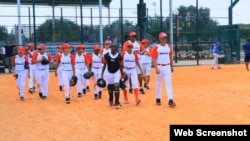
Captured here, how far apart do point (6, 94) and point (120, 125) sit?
→ 8675mm

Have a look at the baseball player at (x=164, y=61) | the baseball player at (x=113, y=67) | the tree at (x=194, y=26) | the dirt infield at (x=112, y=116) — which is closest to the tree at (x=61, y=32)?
the tree at (x=194, y=26)

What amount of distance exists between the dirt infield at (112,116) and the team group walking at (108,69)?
1.24 feet

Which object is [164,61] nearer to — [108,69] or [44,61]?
[108,69]

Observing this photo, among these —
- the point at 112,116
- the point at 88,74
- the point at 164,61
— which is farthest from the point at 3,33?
the point at 112,116

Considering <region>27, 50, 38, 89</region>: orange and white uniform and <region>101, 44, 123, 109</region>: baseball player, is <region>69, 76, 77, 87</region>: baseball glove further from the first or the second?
<region>27, 50, 38, 89</region>: orange and white uniform

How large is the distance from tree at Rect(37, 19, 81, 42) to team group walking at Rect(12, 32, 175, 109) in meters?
17.7

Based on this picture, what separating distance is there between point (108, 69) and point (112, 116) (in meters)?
1.99

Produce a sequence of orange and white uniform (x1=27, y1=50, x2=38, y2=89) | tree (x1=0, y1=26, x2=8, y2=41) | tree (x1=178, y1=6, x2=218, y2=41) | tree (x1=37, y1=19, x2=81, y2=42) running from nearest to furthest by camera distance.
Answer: orange and white uniform (x1=27, y1=50, x2=38, y2=89), tree (x1=0, y1=26, x2=8, y2=41), tree (x1=37, y1=19, x2=81, y2=42), tree (x1=178, y1=6, x2=218, y2=41)

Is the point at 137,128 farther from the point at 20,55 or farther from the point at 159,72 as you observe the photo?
the point at 20,55

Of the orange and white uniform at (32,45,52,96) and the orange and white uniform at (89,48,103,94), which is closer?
the orange and white uniform at (32,45,52,96)

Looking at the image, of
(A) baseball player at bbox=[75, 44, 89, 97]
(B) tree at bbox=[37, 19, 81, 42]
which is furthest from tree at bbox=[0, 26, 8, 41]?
(A) baseball player at bbox=[75, 44, 89, 97]

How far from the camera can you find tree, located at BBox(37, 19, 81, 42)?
3478cm

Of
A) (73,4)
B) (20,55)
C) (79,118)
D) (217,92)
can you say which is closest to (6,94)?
(20,55)

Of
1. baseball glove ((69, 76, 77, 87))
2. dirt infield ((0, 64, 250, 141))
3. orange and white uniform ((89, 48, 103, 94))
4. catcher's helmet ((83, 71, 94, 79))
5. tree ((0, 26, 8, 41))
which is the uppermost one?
tree ((0, 26, 8, 41))
